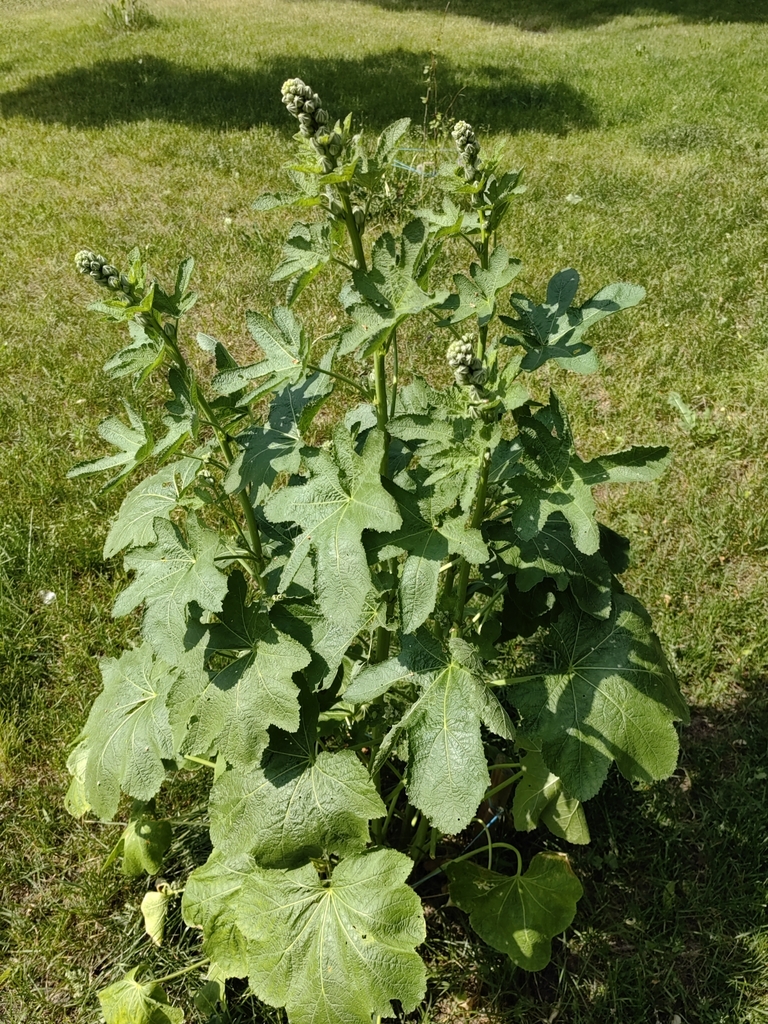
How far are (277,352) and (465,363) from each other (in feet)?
1.65

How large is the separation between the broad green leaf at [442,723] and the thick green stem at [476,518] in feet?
0.57

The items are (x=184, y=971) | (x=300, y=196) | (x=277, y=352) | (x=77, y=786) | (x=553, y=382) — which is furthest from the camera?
(x=553, y=382)

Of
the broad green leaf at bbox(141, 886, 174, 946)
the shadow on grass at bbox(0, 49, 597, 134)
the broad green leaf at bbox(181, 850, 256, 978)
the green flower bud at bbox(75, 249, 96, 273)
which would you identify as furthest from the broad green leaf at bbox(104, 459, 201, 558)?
the shadow on grass at bbox(0, 49, 597, 134)

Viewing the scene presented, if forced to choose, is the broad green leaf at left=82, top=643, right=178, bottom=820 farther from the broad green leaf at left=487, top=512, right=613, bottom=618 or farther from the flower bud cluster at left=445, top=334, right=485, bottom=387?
the flower bud cluster at left=445, top=334, right=485, bottom=387

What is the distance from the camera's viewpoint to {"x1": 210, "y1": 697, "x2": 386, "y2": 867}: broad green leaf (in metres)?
1.86

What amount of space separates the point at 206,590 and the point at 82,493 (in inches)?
94.8

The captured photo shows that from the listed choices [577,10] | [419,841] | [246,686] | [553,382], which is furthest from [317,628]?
[577,10]

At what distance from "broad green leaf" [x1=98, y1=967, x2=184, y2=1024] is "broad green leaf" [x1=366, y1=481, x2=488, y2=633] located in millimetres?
1237

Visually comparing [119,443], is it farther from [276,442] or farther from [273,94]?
[273,94]

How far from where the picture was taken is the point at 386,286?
1554 millimetres

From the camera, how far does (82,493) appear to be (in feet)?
12.5

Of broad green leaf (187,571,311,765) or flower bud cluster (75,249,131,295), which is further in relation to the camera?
broad green leaf (187,571,311,765)

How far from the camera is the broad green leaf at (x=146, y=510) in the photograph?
6.31 feet

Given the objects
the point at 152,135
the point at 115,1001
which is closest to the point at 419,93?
the point at 152,135
